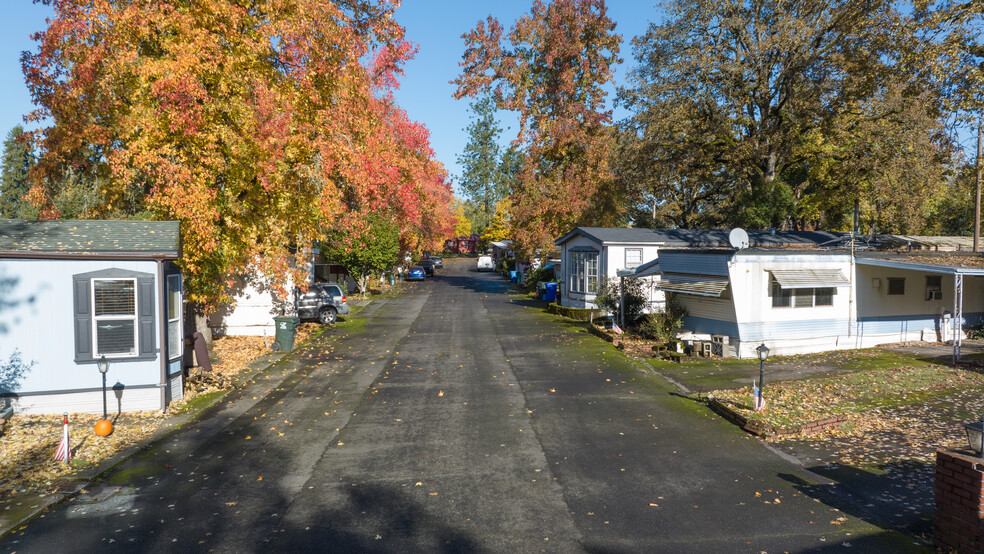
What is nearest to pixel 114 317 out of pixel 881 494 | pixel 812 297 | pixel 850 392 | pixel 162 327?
pixel 162 327

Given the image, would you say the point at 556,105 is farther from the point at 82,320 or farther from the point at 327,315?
the point at 82,320

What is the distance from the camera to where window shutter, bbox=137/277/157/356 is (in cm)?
1170

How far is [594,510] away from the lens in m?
7.36

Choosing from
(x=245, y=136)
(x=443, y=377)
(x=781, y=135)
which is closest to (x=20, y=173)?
(x=245, y=136)

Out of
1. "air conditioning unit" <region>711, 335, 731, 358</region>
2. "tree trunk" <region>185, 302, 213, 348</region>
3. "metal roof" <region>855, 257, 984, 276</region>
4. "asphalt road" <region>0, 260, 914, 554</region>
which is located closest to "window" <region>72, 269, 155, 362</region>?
"asphalt road" <region>0, 260, 914, 554</region>

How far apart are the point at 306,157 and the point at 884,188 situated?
25.6 metres

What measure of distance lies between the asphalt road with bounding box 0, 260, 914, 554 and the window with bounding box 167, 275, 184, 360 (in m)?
1.77

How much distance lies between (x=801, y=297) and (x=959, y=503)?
13.1 meters

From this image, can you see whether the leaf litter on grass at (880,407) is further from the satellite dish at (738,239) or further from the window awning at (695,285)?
the satellite dish at (738,239)

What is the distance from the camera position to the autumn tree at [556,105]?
122 feet

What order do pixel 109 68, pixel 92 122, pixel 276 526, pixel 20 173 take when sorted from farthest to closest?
pixel 20 173, pixel 92 122, pixel 109 68, pixel 276 526

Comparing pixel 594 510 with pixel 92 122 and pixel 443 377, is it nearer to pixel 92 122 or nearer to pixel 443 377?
pixel 443 377

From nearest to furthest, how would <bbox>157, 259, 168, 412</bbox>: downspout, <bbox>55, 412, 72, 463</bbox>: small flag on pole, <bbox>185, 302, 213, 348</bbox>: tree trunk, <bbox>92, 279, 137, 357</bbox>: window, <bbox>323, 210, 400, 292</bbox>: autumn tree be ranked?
<bbox>55, 412, 72, 463</bbox>: small flag on pole → <bbox>92, 279, 137, 357</bbox>: window → <bbox>157, 259, 168, 412</bbox>: downspout → <bbox>185, 302, 213, 348</bbox>: tree trunk → <bbox>323, 210, 400, 292</bbox>: autumn tree

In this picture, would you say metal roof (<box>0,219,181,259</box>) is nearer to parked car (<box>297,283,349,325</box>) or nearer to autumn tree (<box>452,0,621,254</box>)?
parked car (<box>297,283,349,325</box>)
